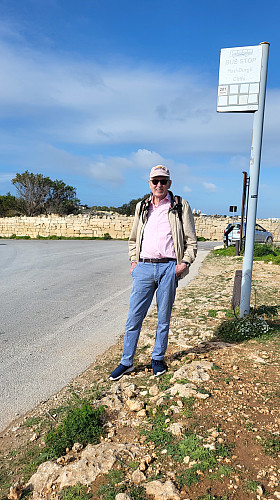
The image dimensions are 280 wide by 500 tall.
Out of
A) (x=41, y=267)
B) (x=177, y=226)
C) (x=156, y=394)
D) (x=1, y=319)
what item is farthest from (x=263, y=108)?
(x=41, y=267)

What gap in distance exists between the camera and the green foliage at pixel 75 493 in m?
2.04

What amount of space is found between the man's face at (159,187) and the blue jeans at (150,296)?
25.8 inches

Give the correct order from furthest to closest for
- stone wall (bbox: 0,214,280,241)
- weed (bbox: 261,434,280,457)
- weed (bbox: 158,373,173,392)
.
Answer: stone wall (bbox: 0,214,280,241) → weed (bbox: 158,373,173,392) → weed (bbox: 261,434,280,457)

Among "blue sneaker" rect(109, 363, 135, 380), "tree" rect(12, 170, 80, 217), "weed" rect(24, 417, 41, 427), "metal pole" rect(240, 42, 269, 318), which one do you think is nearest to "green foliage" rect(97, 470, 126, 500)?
"weed" rect(24, 417, 41, 427)

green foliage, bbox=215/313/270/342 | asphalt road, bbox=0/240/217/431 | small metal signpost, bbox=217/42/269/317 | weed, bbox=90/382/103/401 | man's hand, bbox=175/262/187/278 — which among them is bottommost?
asphalt road, bbox=0/240/217/431

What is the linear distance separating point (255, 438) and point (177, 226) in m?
1.85

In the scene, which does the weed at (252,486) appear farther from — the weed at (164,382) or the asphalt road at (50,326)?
the asphalt road at (50,326)

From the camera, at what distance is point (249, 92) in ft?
15.5

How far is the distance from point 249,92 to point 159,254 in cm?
265

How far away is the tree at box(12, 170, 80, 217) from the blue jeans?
36768 mm

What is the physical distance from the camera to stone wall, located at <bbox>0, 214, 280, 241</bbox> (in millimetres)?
29969

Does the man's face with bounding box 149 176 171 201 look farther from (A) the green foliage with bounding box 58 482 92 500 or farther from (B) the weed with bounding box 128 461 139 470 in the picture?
(A) the green foliage with bounding box 58 482 92 500

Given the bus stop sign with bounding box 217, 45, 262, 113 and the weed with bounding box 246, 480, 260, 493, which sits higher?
the bus stop sign with bounding box 217, 45, 262, 113

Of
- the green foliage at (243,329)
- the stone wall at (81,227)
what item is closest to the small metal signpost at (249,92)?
the green foliage at (243,329)
